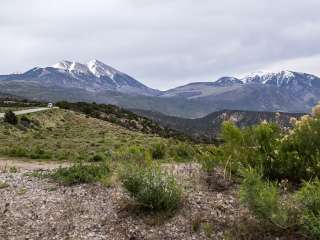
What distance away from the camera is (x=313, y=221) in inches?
301

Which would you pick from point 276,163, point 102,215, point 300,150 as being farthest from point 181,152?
point 102,215

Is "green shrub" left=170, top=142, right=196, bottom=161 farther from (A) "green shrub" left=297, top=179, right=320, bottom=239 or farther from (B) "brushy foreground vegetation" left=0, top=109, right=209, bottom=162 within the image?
(A) "green shrub" left=297, top=179, right=320, bottom=239

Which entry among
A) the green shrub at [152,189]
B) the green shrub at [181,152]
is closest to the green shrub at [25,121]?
the green shrub at [181,152]

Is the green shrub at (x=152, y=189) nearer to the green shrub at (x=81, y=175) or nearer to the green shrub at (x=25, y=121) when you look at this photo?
the green shrub at (x=81, y=175)

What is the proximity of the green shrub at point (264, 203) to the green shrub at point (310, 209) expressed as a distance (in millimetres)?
306

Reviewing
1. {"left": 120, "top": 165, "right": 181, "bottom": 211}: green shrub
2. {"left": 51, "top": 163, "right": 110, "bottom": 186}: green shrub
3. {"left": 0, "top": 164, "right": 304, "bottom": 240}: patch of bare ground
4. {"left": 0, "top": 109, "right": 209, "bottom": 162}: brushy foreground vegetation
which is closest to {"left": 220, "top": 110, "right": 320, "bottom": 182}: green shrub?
{"left": 0, "top": 164, "right": 304, "bottom": 240}: patch of bare ground

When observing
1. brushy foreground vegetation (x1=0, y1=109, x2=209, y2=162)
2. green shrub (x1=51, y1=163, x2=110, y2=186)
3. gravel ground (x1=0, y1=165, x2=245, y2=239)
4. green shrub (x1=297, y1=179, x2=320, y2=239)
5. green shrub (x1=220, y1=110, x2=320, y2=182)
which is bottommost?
brushy foreground vegetation (x1=0, y1=109, x2=209, y2=162)

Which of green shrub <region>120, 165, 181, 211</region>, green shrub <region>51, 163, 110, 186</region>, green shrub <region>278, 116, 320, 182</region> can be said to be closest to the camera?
green shrub <region>120, 165, 181, 211</region>

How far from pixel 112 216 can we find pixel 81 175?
2.82 meters

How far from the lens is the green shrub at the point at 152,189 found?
975 centimetres

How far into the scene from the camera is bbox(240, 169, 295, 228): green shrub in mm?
8096

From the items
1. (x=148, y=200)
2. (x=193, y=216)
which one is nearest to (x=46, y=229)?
(x=148, y=200)

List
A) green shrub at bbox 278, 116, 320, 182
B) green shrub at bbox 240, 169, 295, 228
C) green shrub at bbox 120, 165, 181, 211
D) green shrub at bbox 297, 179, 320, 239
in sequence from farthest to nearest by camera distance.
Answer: green shrub at bbox 278, 116, 320, 182 → green shrub at bbox 120, 165, 181, 211 → green shrub at bbox 240, 169, 295, 228 → green shrub at bbox 297, 179, 320, 239

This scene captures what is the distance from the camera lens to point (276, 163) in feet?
35.0
